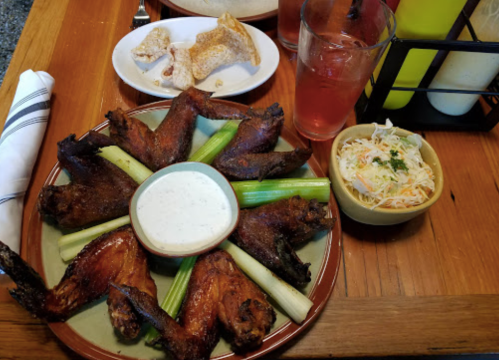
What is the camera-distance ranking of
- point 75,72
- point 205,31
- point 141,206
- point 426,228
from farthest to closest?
1. point 205,31
2. point 75,72
3. point 426,228
4. point 141,206

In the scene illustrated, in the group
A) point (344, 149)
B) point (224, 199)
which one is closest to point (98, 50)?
point (224, 199)

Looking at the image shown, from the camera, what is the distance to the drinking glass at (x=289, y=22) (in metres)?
2.02

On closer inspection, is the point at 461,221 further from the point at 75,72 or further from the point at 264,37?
the point at 75,72

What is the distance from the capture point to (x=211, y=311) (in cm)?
121

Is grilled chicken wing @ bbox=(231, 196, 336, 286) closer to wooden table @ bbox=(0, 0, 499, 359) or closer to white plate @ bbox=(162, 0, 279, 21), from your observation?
wooden table @ bbox=(0, 0, 499, 359)

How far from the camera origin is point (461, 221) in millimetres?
1646

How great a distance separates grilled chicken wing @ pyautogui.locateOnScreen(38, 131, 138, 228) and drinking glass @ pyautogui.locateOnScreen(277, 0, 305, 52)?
123 centimetres

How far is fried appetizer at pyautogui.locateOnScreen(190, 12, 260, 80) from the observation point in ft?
6.39

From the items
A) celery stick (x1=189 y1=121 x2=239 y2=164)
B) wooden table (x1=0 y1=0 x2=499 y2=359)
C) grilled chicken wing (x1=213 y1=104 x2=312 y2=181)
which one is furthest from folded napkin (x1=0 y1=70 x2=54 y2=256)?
grilled chicken wing (x1=213 y1=104 x2=312 y2=181)

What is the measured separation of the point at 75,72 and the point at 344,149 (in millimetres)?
1485

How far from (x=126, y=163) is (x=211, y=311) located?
71 cm

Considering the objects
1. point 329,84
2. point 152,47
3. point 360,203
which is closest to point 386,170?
point 360,203

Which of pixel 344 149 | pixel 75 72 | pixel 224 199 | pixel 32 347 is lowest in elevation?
pixel 32 347

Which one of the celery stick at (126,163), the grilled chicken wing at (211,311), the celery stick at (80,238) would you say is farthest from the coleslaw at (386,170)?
the celery stick at (80,238)
